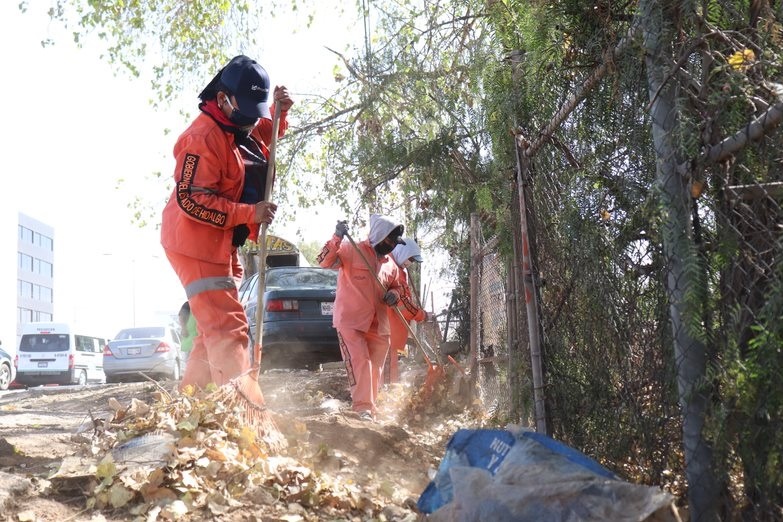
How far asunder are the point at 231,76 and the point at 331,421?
7.68 ft

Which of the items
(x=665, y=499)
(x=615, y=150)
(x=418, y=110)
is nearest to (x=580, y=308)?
(x=615, y=150)

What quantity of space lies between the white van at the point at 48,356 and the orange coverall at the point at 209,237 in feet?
74.1

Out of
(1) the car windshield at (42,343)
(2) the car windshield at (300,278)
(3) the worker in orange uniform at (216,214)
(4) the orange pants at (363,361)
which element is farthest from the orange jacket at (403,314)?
(1) the car windshield at (42,343)

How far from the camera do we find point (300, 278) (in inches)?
468

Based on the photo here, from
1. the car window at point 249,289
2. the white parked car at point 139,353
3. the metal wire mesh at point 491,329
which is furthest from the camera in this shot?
the white parked car at point 139,353

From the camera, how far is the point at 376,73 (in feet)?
31.2

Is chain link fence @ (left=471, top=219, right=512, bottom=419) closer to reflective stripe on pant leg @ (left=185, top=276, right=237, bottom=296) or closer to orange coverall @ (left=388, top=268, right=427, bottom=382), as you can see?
orange coverall @ (left=388, top=268, right=427, bottom=382)

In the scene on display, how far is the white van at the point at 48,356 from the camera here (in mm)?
24875

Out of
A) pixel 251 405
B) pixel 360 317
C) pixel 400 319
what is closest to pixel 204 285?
pixel 251 405

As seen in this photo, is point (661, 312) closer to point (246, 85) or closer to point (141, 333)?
point (246, 85)

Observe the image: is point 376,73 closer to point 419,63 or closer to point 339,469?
point 419,63

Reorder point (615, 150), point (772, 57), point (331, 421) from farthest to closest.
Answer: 1. point (331, 421)
2. point (615, 150)
3. point (772, 57)

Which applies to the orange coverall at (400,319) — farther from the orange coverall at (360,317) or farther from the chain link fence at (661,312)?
the chain link fence at (661,312)

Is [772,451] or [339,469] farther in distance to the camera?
[339,469]
